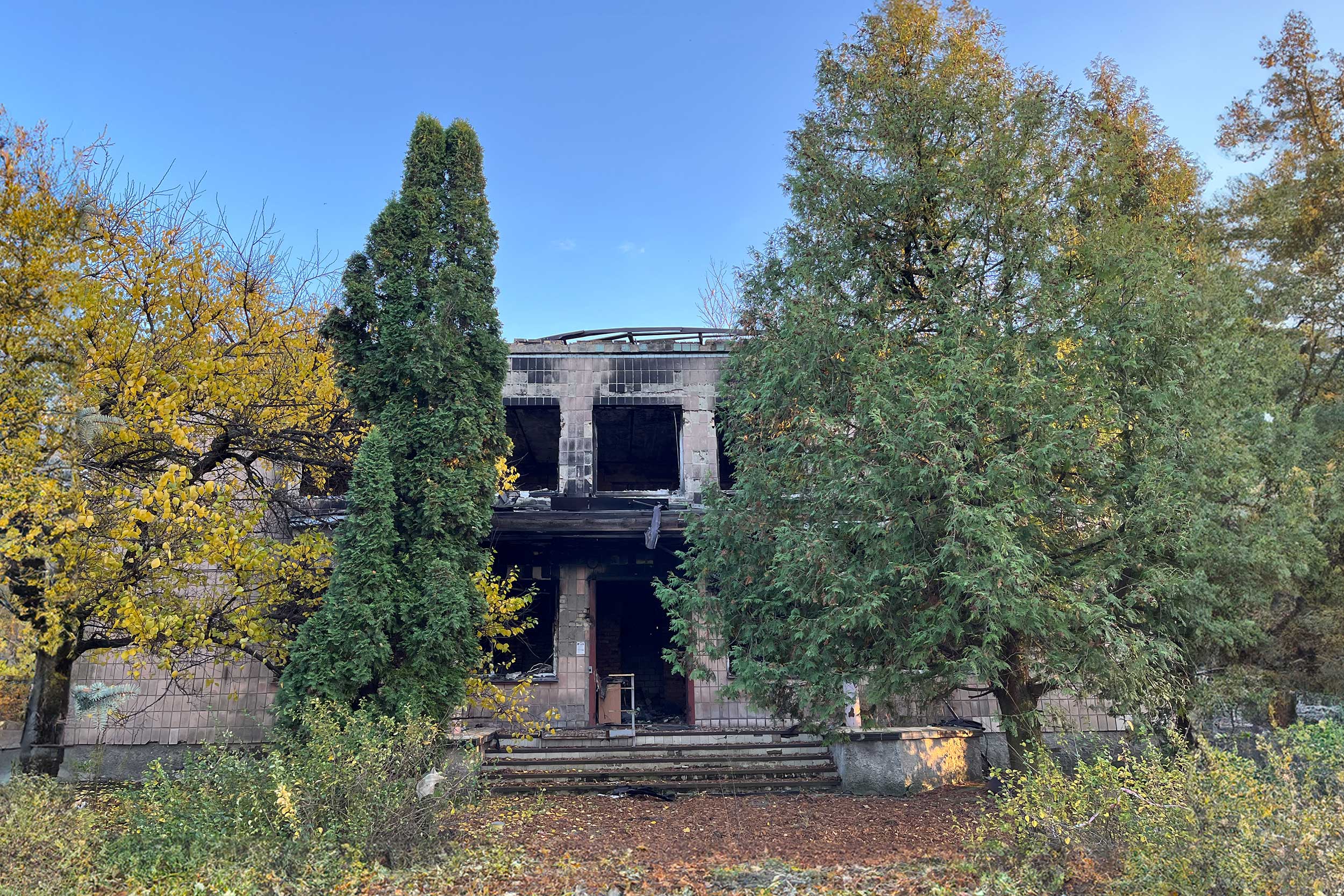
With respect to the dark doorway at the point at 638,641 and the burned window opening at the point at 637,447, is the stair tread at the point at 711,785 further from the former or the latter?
the dark doorway at the point at 638,641

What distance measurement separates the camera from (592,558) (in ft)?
49.3

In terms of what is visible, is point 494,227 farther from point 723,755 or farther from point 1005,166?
point 723,755

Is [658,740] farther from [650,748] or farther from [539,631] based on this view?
[539,631]

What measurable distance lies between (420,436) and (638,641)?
11.6 meters

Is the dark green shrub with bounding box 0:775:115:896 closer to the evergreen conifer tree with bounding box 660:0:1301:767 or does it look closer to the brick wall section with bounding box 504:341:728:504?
the evergreen conifer tree with bounding box 660:0:1301:767

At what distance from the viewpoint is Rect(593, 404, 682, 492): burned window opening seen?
16516mm

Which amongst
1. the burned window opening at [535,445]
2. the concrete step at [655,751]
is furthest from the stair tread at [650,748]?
the burned window opening at [535,445]

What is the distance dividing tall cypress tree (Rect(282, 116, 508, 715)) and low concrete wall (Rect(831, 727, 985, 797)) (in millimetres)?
5196

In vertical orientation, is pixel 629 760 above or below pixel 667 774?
above

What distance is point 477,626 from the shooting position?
952 cm

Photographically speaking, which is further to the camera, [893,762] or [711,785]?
[711,785]

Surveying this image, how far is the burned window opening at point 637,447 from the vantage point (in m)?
16.5

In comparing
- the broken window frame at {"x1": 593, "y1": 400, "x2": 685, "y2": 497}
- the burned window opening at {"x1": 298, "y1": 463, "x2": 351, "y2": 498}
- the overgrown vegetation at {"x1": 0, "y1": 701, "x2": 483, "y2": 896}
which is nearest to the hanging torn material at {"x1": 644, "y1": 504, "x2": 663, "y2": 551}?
the broken window frame at {"x1": 593, "y1": 400, "x2": 685, "y2": 497}

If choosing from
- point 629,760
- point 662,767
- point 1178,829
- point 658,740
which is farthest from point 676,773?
point 1178,829
